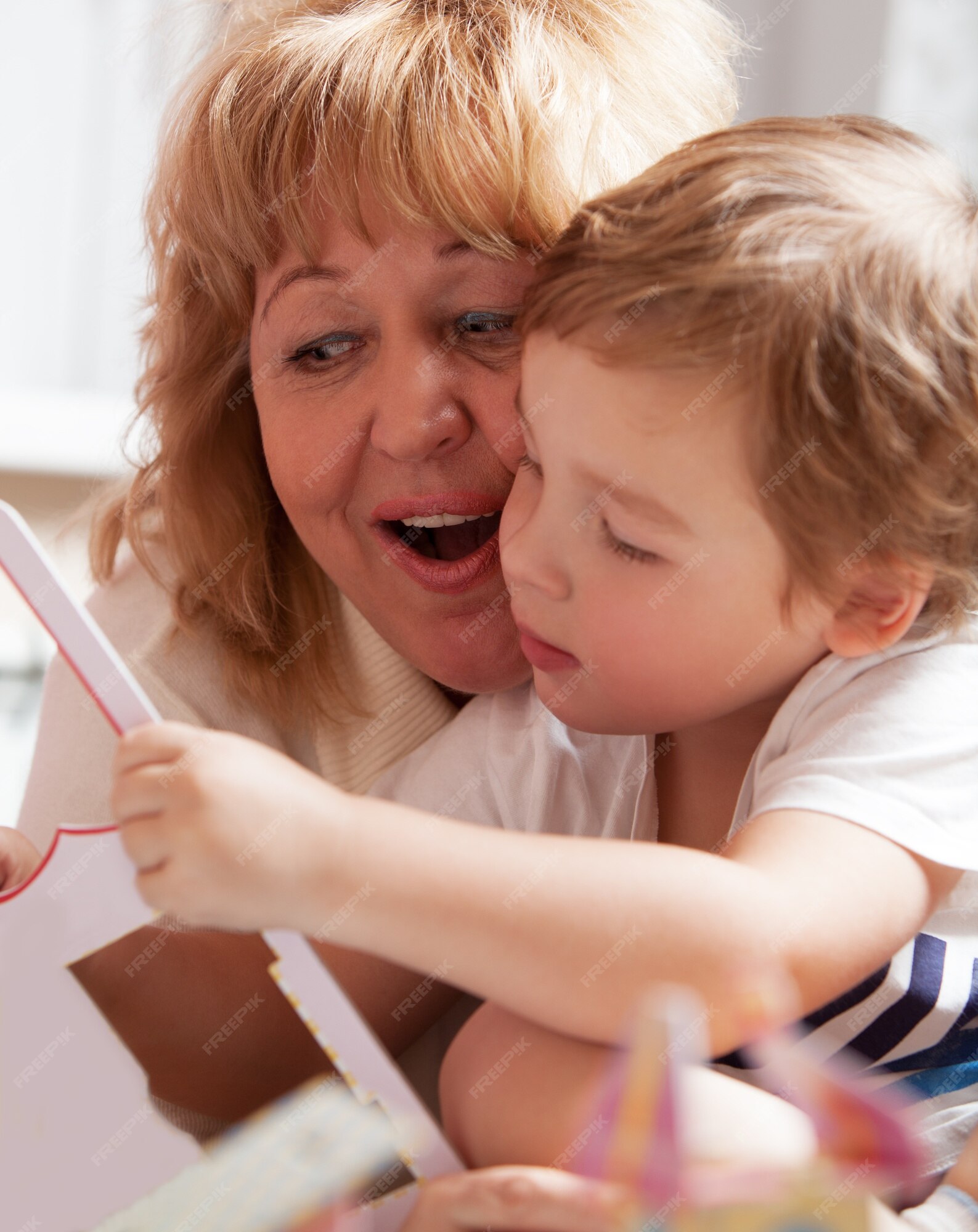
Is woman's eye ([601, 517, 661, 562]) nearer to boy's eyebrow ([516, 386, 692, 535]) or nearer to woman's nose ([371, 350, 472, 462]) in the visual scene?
boy's eyebrow ([516, 386, 692, 535])

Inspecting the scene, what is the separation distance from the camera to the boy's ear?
2.21ft

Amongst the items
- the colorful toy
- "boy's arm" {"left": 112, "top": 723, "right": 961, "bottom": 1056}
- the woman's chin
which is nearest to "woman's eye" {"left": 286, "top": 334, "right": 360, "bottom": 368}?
the woman's chin

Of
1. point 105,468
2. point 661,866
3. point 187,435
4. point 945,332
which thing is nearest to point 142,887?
point 661,866

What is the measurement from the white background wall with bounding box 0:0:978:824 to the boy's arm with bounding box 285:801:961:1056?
150 centimetres

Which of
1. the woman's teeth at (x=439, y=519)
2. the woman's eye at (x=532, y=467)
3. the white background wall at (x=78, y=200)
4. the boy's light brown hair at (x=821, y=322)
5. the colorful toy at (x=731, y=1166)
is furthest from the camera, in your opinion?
the white background wall at (x=78, y=200)

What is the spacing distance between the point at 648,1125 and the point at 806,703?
290mm

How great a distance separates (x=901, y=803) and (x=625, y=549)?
0.59 ft

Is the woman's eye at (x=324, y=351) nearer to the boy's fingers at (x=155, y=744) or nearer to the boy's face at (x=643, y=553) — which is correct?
the boy's face at (x=643, y=553)

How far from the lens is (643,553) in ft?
2.17

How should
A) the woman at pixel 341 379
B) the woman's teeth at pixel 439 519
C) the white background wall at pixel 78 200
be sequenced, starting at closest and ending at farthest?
1. the woman at pixel 341 379
2. the woman's teeth at pixel 439 519
3. the white background wall at pixel 78 200

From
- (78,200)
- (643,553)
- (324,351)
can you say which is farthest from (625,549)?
(78,200)

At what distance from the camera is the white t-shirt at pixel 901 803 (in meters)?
0.63

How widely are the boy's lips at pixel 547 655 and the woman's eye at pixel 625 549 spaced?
3.0 inches

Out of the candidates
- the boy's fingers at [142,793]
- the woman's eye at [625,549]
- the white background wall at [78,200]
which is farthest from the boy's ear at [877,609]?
the white background wall at [78,200]
